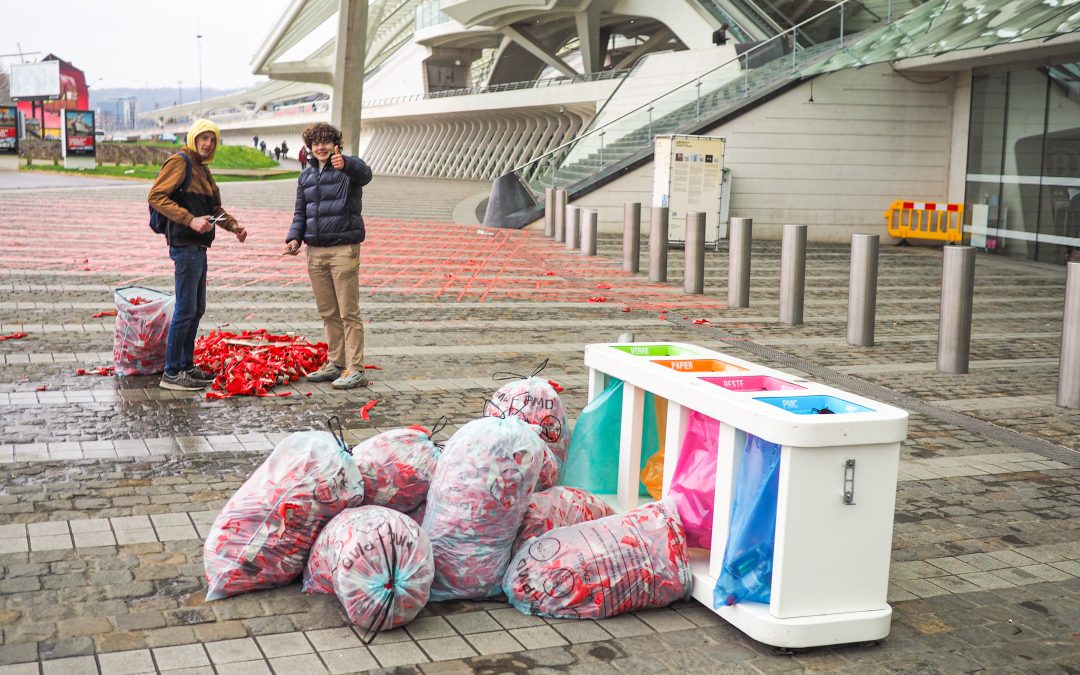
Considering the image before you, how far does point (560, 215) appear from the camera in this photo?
21750mm

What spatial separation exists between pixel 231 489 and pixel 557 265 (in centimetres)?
Result: 1175

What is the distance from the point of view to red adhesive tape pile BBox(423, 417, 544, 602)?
418 cm

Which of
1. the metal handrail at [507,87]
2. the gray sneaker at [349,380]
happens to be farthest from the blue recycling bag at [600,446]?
the metal handrail at [507,87]

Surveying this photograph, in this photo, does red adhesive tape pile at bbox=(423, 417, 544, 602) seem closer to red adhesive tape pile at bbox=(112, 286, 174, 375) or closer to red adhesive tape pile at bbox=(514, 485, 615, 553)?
red adhesive tape pile at bbox=(514, 485, 615, 553)

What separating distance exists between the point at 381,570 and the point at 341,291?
4.35m

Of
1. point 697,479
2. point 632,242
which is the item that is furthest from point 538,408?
point 632,242

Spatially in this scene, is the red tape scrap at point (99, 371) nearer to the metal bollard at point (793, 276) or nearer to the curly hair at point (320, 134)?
the curly hair at point (320, 134)

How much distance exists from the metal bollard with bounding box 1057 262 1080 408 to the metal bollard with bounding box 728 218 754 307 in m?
5.17

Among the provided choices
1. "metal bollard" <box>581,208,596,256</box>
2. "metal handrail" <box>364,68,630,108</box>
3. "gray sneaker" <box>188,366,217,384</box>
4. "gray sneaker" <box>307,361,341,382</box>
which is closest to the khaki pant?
"gray sneaker" <box>307,361,341,382</box>

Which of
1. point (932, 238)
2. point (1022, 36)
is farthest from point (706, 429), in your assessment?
point (932, 238)

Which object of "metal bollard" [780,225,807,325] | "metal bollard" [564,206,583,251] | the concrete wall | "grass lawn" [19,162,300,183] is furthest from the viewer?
"grass lawn" [19,162,300,183]

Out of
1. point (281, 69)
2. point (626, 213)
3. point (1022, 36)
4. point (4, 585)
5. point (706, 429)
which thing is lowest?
point (4, 585)

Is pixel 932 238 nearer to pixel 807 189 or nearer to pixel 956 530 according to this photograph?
pixel 807 189

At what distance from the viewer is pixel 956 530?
533 cm
